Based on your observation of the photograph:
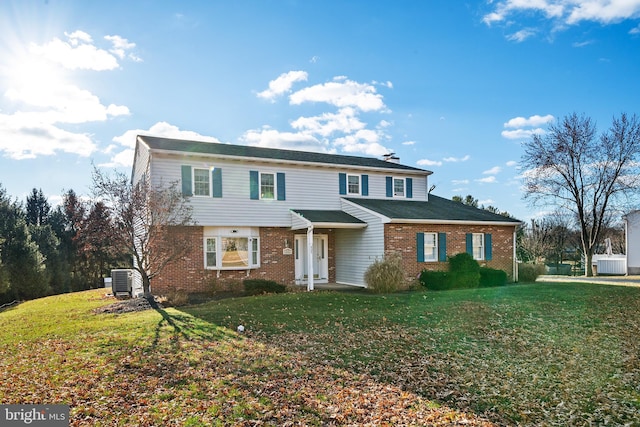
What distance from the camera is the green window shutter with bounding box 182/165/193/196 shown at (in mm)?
16656

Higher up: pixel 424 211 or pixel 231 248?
pixel 424 211

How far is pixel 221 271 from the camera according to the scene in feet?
56.3

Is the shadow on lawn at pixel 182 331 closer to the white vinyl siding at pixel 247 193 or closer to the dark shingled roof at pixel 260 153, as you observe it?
the white vinyl siding at pixel 247 193

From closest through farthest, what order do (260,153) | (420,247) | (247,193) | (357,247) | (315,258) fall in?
(247,193) < (420,247) < (357,247) < (260,153) < (315,258)

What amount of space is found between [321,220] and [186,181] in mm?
5650

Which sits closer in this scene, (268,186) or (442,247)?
(268,186)

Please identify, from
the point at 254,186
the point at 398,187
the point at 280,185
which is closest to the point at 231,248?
the point at 254,186

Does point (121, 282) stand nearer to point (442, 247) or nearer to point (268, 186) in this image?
point (268, 186)

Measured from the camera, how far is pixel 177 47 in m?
13.0

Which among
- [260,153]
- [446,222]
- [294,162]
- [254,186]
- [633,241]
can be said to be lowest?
[633,241]

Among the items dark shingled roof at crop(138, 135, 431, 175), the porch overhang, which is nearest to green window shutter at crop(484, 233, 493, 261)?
dark shingled roof at crop(138, 135, 431, 175)

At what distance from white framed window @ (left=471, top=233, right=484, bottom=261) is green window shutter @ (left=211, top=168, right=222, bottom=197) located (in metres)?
11.9

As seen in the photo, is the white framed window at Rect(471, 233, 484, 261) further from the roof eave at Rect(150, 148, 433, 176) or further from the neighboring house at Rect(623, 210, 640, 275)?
the neighboring house at Rect(623, 210, 640, 275)

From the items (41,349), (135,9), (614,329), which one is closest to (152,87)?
(135,9)
